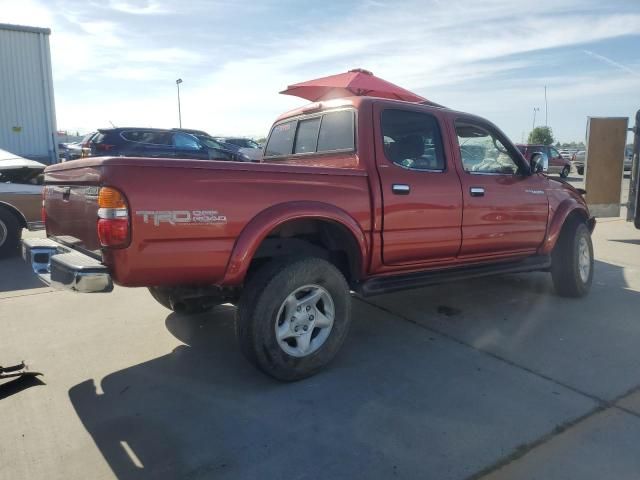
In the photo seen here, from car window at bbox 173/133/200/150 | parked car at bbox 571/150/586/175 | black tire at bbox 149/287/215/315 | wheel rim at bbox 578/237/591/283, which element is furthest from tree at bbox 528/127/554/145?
black tire at bbox 149/287/215/315

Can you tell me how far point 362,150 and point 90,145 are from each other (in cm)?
1061

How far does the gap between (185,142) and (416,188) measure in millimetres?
10365

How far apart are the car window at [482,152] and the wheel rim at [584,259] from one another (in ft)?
4.30

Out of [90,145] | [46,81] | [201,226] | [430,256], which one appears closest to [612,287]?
[430,256]

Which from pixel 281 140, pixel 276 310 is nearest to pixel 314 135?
pixel 281 140

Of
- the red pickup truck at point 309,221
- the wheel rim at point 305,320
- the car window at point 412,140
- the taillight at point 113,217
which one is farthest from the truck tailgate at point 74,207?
the car window at point 412,140

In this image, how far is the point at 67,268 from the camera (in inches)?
111

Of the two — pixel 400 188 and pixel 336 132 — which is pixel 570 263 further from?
pixel 336 132

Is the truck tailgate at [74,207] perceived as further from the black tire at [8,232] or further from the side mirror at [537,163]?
the side mirror at [537,163]

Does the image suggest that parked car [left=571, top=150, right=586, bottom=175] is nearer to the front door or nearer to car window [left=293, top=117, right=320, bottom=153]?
the front door

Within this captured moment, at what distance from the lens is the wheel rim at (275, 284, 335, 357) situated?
10.7 ft

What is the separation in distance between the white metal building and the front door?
12.6 meters

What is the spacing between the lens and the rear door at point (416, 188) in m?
3.73

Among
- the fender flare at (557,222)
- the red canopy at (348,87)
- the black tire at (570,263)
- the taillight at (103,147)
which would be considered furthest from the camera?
the taillight at (103,147)
